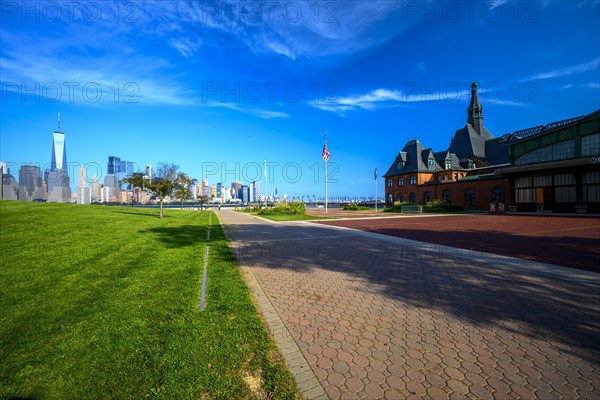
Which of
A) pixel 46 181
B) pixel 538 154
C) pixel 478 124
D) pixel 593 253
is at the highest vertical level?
Result: pixel 478 124

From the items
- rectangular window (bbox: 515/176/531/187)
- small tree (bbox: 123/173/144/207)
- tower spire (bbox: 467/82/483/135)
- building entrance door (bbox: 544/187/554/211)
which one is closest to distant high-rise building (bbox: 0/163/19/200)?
small tree (bbox: 123/173/144/207)

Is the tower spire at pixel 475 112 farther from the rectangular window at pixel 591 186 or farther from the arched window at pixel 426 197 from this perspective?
the rectangular window at pixel 591 186

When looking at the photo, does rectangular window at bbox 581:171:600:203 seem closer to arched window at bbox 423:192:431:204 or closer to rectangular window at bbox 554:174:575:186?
rectangular window at bbox 554:174:575:186

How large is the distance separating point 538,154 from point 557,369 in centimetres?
4508

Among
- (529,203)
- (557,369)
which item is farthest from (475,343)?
(529,203)

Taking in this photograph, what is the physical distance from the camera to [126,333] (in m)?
3.47

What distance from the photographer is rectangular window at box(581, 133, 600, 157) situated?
29.5m

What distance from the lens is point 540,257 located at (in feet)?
27.4

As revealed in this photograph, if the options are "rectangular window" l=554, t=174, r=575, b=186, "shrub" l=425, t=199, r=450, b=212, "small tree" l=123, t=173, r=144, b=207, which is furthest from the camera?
"shrub" l=425, t=199, r=450, b=212

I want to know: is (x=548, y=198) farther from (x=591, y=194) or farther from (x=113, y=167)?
(x=113, y=167)

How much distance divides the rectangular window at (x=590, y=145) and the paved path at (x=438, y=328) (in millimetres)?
35998

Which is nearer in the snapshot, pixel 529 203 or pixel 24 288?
pixel 24 288

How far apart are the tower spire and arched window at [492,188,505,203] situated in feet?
82.8

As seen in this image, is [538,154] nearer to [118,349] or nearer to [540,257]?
[540,257]
